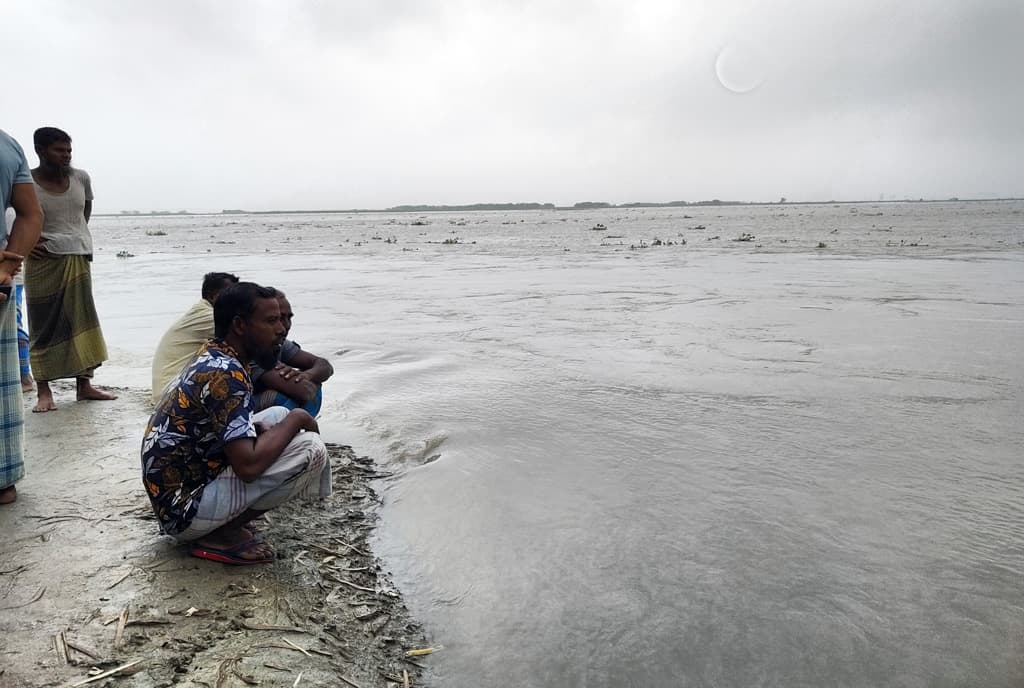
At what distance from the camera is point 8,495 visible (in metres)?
3.52

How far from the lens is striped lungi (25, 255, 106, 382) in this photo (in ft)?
17.1

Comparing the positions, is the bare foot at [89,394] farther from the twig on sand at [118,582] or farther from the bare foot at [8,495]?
the twig on sand at [118,582]

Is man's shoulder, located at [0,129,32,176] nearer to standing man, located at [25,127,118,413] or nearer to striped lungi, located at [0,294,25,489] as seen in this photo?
striped lungi, located at [0,294,25,489]

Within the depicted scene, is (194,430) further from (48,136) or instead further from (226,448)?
(48,136)

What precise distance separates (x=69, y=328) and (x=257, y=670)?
4115mm

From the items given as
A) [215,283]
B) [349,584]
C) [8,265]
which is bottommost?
[349,584]

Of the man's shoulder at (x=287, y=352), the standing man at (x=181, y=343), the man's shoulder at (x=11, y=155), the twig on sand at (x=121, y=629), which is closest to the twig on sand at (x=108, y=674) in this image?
the twig on sand at (x=121, y=629)

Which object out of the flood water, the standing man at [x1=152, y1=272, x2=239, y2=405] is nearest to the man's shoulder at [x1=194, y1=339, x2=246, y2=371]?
the flood water

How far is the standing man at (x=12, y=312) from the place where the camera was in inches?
136

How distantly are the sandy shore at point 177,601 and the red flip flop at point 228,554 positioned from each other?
0.03 meters

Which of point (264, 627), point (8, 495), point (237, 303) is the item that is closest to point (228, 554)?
point (264, 627)

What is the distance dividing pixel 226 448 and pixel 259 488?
28 centimetres

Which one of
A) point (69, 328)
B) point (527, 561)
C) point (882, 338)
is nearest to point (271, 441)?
point (527, 561)

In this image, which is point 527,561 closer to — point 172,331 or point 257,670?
point 257,670
